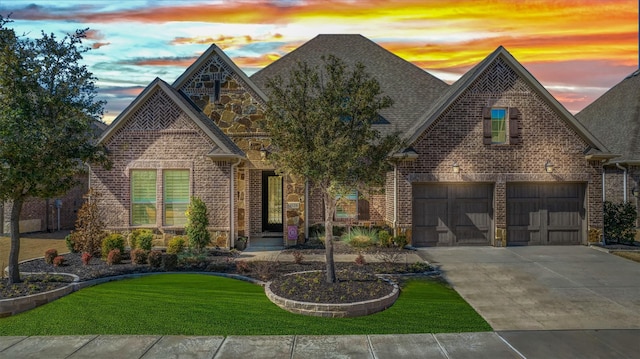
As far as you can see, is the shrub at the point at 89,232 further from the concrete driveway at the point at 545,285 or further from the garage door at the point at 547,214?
the garage door at the point at 547,214

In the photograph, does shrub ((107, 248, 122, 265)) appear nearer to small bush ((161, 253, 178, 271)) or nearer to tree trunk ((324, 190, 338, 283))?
small bush ((161, 253, 178, 271))

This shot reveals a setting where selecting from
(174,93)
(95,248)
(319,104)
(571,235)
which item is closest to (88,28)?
(174,93)

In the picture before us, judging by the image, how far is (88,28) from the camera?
1167 cm

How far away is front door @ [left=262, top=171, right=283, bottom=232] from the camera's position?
19.9 m

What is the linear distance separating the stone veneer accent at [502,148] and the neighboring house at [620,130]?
10.1ft

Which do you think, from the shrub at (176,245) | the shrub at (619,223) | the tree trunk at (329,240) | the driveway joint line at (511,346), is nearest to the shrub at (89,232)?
the shrub at (176,245)

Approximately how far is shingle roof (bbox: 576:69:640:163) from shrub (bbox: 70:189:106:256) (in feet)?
76.4

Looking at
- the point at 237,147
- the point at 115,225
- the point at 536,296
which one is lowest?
the point at 536,296

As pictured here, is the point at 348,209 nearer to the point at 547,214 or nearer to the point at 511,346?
the point at 547,214

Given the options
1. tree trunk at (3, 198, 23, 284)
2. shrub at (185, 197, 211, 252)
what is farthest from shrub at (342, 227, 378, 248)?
tree trunk at (3, 198, 23, 284)

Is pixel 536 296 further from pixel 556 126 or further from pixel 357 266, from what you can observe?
pixel 556 126

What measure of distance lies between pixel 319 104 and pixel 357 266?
18.2 ft

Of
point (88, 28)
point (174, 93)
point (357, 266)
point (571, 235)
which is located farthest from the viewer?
point (571, 235)

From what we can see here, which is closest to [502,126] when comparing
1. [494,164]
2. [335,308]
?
[494,164]
